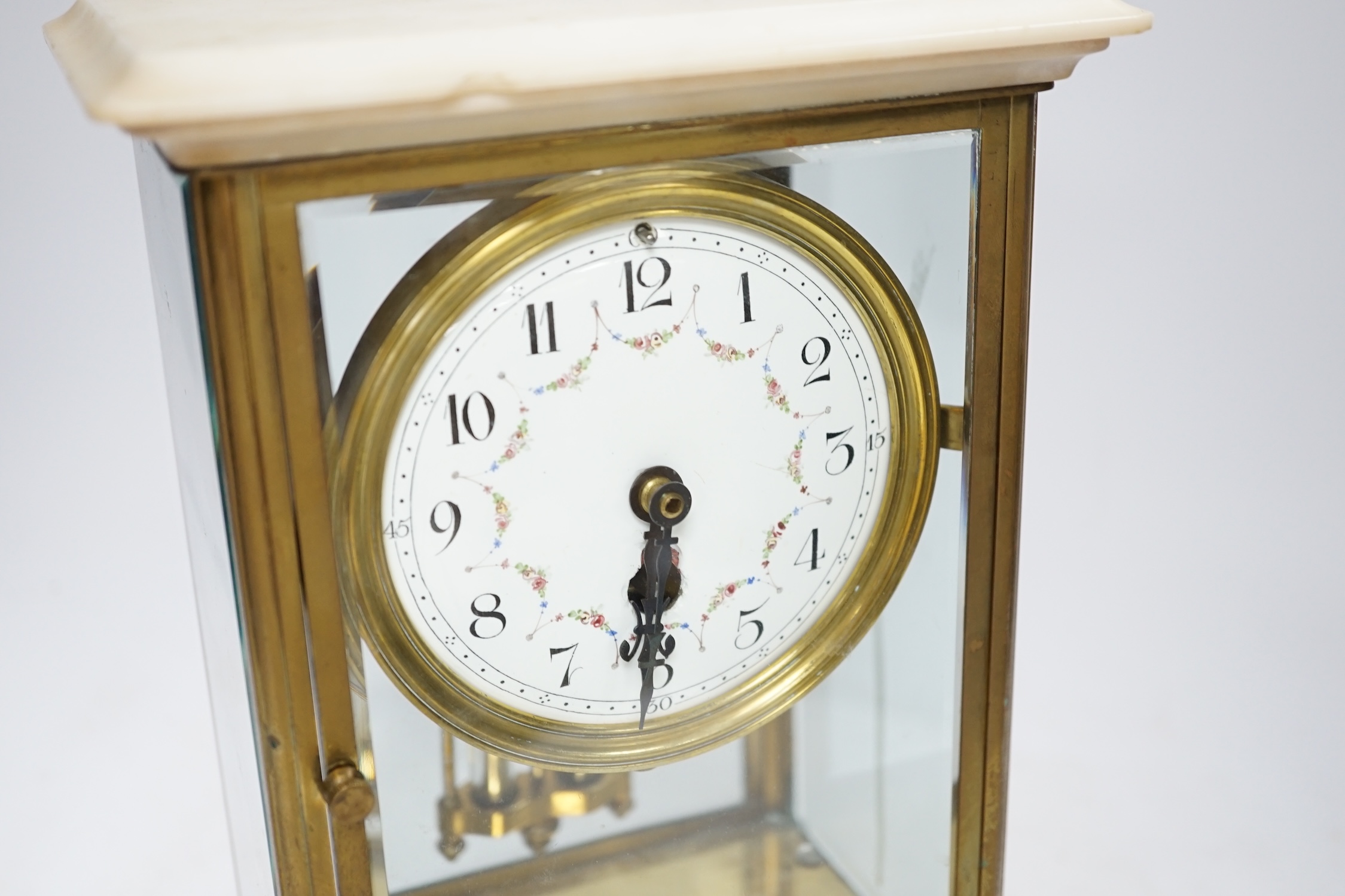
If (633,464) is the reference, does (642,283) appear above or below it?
above

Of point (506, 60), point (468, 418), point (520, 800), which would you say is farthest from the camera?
point (520, 800)

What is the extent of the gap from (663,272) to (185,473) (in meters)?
0.47

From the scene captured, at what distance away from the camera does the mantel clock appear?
2.83ft

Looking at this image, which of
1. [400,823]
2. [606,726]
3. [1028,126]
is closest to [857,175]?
[1028,126]

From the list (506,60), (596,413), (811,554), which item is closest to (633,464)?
(596,413)

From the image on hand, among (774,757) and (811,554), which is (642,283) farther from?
(774,757)

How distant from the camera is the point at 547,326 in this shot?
3.13 ft

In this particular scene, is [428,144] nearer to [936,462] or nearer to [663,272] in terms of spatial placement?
[663,272]

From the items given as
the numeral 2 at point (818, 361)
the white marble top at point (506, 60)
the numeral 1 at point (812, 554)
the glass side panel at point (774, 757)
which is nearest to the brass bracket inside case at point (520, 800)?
the glass side panel at point (774, 757)

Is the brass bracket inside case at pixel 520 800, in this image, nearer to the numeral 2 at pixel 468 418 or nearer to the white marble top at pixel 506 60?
the numeral 2 at pixel 468 418

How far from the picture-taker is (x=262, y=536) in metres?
0.90

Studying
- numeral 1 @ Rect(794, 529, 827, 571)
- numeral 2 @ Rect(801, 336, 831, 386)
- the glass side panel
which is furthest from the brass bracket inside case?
numeral 2 @ Rect(801, 336, 831, 386)

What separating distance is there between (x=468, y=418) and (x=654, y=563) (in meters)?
0.17

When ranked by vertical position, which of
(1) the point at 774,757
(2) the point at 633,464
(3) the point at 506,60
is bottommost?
(1) the point at 774,757
